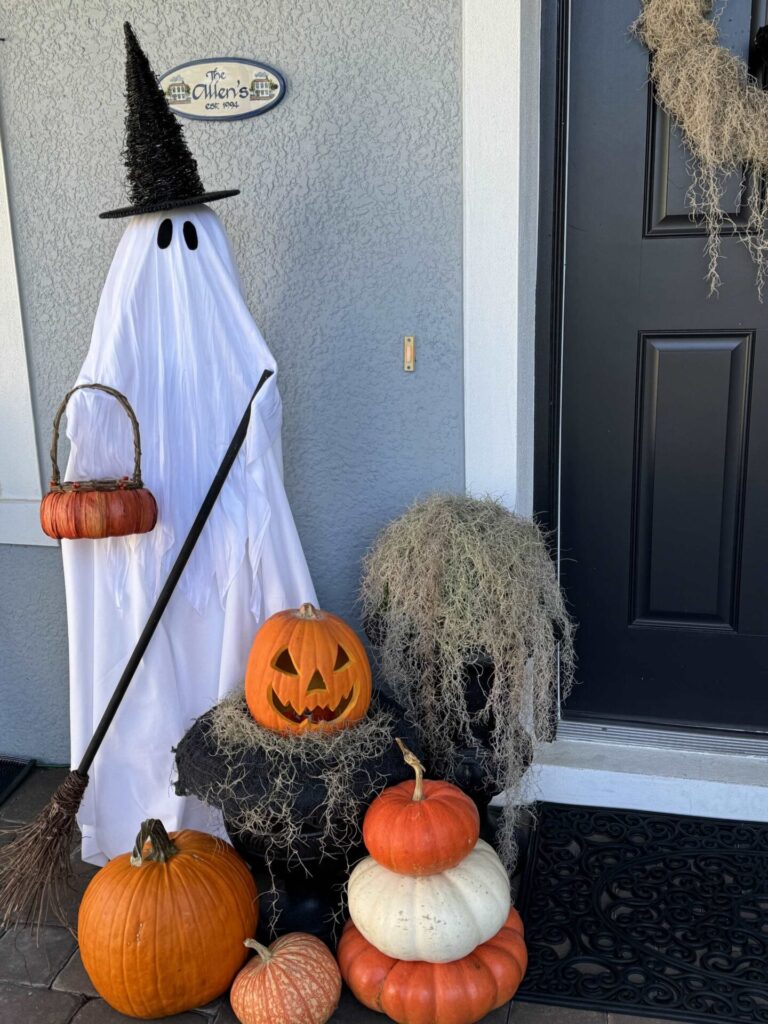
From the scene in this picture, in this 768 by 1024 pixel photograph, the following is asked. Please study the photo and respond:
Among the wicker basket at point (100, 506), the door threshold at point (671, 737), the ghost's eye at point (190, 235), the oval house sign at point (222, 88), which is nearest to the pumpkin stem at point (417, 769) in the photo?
the wicker basket at point (100, 506)

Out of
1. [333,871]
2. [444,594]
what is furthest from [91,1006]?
[444,594]

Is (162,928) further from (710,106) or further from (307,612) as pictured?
(710,106)

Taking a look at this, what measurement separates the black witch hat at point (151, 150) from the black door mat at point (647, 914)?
223 cm

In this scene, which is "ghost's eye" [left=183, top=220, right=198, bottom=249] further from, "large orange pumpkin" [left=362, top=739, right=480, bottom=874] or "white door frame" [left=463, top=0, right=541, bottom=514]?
"large orange pumpkin" [left=362, top=739, right=480, bottom=874]

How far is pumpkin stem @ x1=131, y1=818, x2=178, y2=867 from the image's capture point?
85.5 inches

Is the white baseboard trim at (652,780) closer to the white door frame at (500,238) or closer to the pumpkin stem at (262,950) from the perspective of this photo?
the white door frame at (500,238)

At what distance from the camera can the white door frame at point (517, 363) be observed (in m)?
2.51

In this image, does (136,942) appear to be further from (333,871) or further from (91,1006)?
(333,871)

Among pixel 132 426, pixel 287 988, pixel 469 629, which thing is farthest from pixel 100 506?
pixel 287 988

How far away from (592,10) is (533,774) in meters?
2.49

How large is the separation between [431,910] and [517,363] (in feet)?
5.19

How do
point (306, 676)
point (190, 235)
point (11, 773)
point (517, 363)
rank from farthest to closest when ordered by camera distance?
1. point (11, 773)
2. point (517, 363)
3. point (190, 235)
4. point (306, 676)

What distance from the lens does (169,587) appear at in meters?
2.47

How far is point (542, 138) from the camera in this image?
9.00ft
